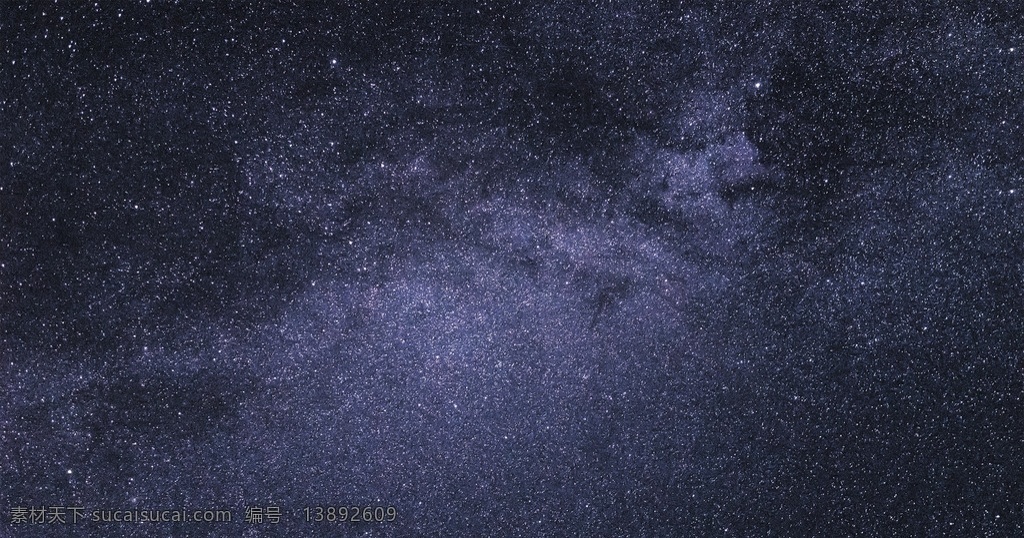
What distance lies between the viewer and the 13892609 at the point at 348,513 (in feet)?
2.10

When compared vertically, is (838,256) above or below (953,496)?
above

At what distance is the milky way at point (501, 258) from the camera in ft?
2.01

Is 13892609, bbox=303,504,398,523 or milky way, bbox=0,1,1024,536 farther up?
milky way, bbox=0,1,1024,536

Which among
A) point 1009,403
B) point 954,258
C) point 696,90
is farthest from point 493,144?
point 1009,403

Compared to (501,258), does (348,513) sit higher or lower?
lower

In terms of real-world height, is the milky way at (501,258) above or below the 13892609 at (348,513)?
above

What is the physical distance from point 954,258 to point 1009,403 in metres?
0.16

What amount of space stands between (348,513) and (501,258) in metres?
0.30

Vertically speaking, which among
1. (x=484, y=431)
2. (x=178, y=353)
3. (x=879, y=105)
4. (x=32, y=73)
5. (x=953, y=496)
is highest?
(x=32, y=73)

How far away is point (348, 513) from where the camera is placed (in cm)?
64

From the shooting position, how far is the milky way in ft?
2.01

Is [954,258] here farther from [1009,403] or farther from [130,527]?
[130,527]

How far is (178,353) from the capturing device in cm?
62

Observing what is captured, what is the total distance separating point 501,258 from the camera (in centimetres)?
63
